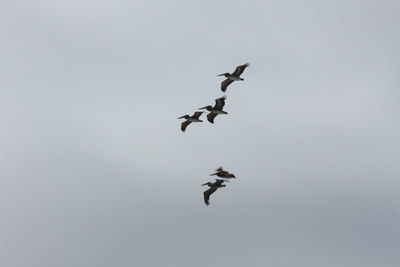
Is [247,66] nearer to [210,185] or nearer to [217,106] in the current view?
[217,106]

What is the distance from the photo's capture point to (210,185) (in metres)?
180

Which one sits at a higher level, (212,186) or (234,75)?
(234,75)

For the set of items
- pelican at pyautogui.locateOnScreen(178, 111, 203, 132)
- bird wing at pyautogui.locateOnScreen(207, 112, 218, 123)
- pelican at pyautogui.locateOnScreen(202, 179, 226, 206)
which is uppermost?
pelican at pyautogui.locateOnScreen(178, 111, 203, 132)

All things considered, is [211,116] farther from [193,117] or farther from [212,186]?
[212,186]

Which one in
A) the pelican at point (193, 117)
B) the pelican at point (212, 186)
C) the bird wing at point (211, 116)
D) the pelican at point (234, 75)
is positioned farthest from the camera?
the pelican at point (212, 186)

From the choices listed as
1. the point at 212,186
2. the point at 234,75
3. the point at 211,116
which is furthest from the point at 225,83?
the point at 212,186

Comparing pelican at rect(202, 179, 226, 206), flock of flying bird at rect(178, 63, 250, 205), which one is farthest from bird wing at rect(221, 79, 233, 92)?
pelican at rect(202, 179, 226, 206)

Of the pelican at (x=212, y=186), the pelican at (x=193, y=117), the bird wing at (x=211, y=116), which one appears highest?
the pelican at (x=193, y=117)

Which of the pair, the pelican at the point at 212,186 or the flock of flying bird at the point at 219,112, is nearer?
the flock of flying bird at the point at 219,112

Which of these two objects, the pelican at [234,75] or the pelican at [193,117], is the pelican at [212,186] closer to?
the pelican at [193,117]

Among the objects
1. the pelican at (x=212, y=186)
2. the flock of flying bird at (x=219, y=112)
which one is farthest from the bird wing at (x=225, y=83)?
the pelican at (x=212, y=186)

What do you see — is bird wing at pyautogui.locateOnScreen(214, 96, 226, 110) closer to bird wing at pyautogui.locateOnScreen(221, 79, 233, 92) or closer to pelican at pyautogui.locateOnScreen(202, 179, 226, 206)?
bird wing at pyautogui.locateOnScreen(221, 79, 233, 92)

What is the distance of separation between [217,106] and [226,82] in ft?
16.6

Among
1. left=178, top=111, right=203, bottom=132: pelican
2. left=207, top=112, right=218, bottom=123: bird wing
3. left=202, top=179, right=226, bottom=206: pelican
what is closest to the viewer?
left=207, top=112, right=218, bottom=123: bird wing
